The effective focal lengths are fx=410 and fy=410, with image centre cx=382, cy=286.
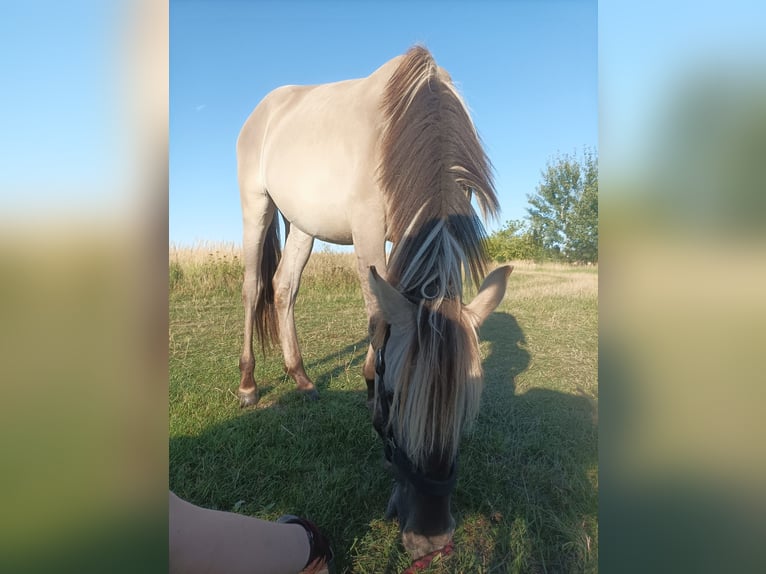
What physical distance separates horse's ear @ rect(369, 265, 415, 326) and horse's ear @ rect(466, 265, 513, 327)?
0.82ft

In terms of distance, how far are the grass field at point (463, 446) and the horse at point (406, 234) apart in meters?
0.18

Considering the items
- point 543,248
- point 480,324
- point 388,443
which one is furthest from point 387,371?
point 543,248

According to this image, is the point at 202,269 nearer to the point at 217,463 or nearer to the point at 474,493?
the point at 217,463

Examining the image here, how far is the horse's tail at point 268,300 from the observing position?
334cm

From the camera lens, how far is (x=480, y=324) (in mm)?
1630

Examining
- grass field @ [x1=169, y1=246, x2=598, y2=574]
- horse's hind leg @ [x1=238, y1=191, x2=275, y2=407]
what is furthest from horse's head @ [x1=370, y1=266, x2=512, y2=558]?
horse's hind leg @ [x1=238, y1=191, x2=275, y2=407]

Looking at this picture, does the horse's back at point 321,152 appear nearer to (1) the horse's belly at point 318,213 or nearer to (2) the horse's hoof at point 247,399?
(1) the horse's belly at point 318,213

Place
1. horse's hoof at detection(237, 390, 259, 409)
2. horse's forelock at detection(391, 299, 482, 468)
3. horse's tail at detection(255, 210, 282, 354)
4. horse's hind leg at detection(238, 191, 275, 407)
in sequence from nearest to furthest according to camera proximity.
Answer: horse's forelock at detection(391, 299, 482, 468)
horse's hoof at detection(237, 390, 259, 409)
horse's hind leg at detection(238, 191, 275, 407)
horse's tail at detection(255, 210, 282, 354)

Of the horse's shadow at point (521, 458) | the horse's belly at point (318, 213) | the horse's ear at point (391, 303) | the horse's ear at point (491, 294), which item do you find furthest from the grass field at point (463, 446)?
the horse's belly at point (318, 213)

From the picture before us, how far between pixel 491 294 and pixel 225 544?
1187 millimetres

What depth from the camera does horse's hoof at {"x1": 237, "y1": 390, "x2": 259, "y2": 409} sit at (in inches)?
97.2

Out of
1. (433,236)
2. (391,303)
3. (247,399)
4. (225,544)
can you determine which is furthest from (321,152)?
(225,544)

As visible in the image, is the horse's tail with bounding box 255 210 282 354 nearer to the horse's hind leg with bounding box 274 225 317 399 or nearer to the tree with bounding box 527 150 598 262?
the horse's hind leg with bounding box 274 225 317 399

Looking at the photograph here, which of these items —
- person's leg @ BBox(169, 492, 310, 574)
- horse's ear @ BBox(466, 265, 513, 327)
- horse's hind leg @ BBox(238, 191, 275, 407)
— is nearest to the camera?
person's leg @ BBox(169, 492, 310, 574)
